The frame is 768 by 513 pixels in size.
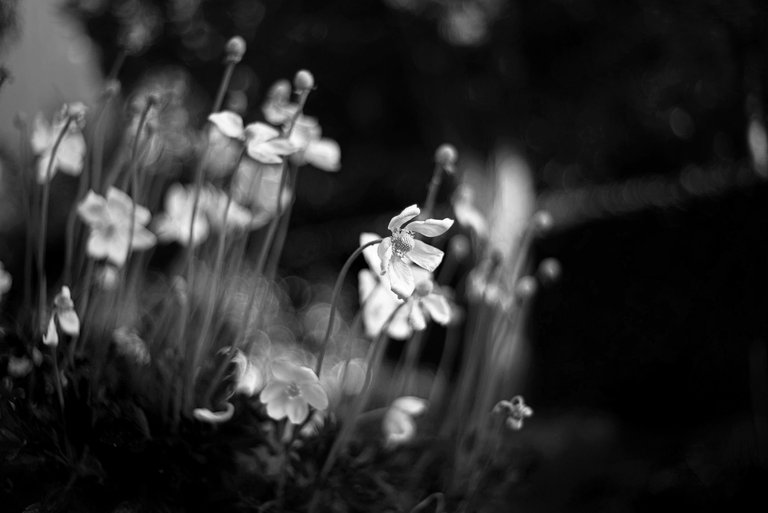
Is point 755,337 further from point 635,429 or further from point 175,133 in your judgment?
point 175,133

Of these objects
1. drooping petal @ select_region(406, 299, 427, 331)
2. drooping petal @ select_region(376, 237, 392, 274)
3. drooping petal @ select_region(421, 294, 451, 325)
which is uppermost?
drooping petal @ select_region(376, 237, 392, 274)

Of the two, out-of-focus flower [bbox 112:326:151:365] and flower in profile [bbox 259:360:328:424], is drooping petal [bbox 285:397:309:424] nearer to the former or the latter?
flower in profile [bbox 259:360:328:424]

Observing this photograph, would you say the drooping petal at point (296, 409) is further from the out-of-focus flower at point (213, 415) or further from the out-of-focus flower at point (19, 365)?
the out-of-focus flower at point (19, 365)

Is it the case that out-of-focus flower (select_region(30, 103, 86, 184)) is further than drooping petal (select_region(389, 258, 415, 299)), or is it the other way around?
out-of-focus flower (select_region(30, 103, 86, 184))

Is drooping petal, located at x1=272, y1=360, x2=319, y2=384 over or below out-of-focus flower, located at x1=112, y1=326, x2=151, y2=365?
over

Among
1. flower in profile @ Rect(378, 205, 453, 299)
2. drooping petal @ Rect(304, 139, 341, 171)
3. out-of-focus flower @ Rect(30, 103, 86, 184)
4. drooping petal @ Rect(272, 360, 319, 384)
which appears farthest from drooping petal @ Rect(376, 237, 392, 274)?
out-of-focus flower @ Rect(30, 103, 86, 184)

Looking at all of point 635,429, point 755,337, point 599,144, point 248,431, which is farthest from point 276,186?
point 599,144
